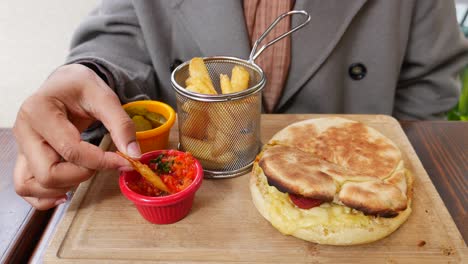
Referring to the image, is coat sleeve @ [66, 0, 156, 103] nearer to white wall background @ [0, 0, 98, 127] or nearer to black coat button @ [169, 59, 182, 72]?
black coat button @ [169, 59, 182, 72]

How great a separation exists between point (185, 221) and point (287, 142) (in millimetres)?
440

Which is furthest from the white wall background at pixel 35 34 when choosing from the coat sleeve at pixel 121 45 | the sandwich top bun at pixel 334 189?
the sandwich top bun at pixel 334 189

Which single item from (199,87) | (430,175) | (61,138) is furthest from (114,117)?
(430,175)

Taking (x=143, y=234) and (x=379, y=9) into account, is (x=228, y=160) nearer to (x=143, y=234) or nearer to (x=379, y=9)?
(x=143, y=234)

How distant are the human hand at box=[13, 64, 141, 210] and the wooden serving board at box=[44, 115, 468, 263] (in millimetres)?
142

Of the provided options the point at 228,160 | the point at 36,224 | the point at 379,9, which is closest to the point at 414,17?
the point at 379,9

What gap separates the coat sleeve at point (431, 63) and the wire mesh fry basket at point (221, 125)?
3.02ft

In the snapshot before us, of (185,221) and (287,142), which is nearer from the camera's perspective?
(185,221)

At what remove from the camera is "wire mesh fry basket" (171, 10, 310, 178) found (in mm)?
1322

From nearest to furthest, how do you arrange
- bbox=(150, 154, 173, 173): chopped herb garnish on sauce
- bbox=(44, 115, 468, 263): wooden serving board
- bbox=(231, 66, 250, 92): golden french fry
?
1. bbox=(44, 115, 468, 263): wooden serving board
2. bbox=(150, 154, 173, 173): chopped herb garnish on sauce
3. bbox=(231, 66, 250, 92): golden french fry

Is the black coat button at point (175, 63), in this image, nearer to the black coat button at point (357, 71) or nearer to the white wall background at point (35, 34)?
the black coat button at point (357, 71)

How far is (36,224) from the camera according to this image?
127cm

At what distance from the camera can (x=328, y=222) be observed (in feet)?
3.71

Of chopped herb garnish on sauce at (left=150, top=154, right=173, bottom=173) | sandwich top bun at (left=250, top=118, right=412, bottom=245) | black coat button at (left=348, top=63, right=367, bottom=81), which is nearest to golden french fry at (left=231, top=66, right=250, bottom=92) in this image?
sandwich top bun at (left=250, top=118, right=412, bottom=245)
